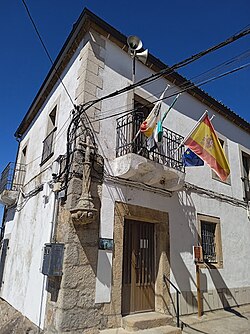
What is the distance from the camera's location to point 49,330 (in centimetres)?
462

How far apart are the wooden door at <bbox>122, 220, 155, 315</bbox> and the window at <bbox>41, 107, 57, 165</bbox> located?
2772mm

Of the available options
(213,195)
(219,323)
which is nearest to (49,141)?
(213,195)

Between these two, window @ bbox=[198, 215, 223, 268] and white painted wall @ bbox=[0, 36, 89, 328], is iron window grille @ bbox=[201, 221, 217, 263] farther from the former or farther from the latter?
white painted wall @ bbox=[0, 36, 89, 328]

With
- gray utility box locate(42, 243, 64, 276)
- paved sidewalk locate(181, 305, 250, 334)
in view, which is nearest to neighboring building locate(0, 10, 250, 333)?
gray utility box locate(42, 243, 64, 276)

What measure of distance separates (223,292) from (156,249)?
2.83 metres

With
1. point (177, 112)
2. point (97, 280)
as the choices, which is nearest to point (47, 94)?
point (177, 112)

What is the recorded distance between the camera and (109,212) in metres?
5.46

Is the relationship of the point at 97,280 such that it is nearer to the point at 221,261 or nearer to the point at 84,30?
the point at 221,261

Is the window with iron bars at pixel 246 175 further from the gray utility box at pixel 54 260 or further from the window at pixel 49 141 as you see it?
the gray utility box at pixel 54 260

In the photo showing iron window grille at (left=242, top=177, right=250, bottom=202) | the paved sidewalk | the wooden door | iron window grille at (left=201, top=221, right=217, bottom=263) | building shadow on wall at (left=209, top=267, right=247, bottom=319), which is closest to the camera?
the paved sidewalk

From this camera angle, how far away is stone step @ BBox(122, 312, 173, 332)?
4938 millimetres

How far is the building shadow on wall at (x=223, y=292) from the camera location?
24.3ft

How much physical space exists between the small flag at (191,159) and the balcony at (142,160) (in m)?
0.16

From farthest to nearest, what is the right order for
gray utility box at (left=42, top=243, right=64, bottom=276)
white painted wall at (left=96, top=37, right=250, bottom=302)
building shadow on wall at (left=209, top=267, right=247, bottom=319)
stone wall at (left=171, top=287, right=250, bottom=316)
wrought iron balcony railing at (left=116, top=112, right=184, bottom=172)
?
building shadow on wall at (left=209, top=267, right=247, bottom=319) < stone wall at (left=171, top=287, right=250, bottom=316) < wrought iron balcony railing at (left=116, top=112, right=184, bottom=172) < white painted wall at (left=96, top=37, right=250, bottom=302) < gray utility box at (left=42, top=243, right=64, bottom=276)
